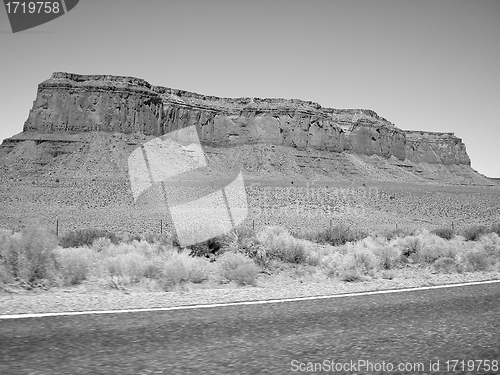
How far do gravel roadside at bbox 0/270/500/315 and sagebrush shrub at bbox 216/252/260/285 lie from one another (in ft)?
0.88

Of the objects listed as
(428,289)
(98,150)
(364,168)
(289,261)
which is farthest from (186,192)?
(364,168)

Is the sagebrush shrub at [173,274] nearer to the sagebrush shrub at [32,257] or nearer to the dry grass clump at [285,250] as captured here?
the sagebrush shrub at [32,257]

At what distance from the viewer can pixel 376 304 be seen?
6844mm

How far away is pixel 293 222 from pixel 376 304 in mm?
34307

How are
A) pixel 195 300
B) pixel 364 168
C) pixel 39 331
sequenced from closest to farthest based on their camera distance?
pixel 39 331, pixel 195 300, pixel 364 168

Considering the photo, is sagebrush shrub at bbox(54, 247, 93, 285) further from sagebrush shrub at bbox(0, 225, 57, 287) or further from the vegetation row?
sagebrush shrub at bbox(0, 225, 57, 287)

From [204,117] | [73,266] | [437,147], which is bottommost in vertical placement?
[73,266]

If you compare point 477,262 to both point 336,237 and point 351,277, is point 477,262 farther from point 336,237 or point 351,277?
point 336,237

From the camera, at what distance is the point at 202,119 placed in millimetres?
122000

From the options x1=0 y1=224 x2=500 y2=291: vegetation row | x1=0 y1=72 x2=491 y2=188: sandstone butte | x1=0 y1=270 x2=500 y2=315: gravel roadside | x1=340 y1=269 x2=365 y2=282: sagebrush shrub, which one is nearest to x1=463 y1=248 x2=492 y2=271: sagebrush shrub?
x1=0 y1=224 x2=500 y2=291: vegetation row

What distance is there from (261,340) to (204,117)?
12014cm

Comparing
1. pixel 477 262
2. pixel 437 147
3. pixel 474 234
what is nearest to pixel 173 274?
pixel 477 262

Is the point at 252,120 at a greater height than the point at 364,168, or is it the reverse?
the point at 252,120

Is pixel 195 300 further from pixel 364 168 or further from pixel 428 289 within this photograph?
pixel 364 168
